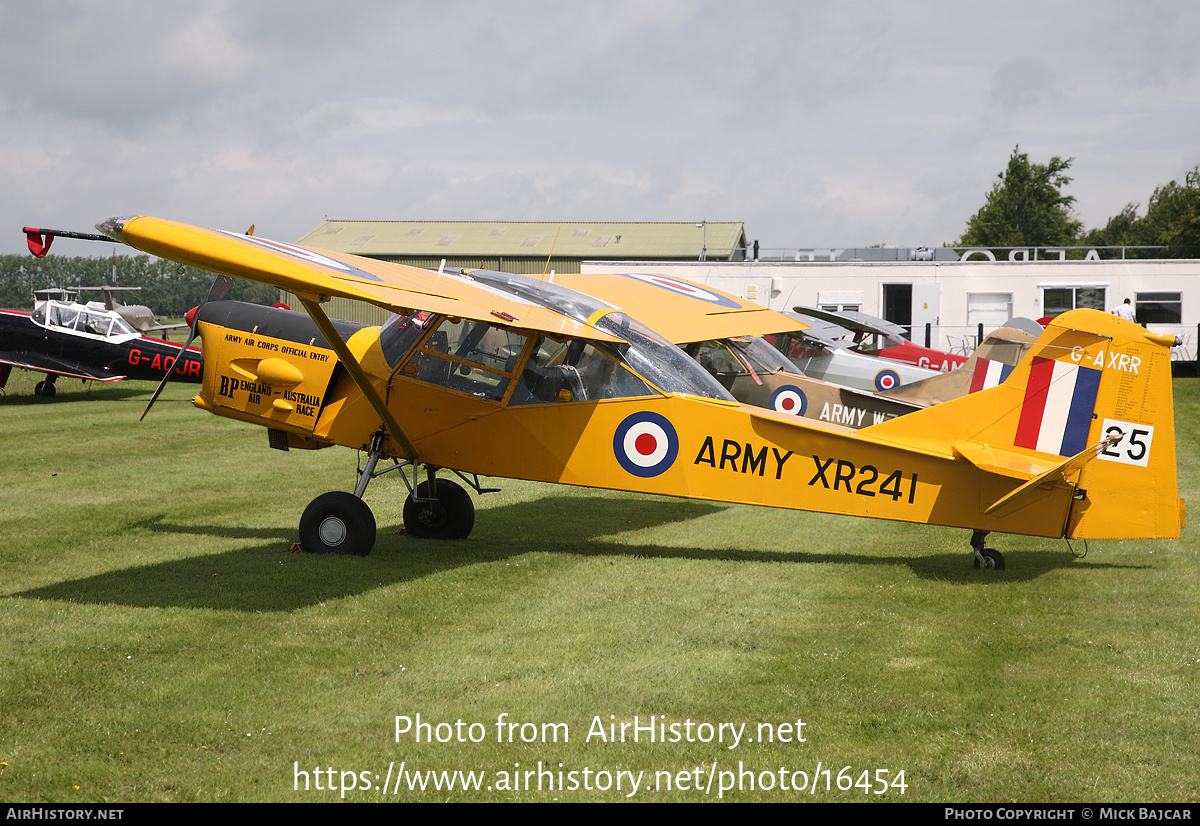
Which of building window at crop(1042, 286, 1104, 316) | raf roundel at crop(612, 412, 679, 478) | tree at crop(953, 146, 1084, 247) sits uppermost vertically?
tree at crop(953, 146, 1084, 247)

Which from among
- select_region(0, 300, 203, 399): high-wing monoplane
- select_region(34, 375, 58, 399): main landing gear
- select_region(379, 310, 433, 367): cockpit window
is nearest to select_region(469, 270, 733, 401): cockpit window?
select_region(379, 310, 433, 367): cockpit window

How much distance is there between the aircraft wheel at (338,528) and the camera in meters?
7.50

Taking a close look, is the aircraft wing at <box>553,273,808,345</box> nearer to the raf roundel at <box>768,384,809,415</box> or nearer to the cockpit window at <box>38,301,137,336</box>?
the raf roundel at <box>768,384,809,415</box>

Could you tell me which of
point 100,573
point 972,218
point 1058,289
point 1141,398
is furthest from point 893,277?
point 972,218

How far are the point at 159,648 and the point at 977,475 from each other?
5.36 metres

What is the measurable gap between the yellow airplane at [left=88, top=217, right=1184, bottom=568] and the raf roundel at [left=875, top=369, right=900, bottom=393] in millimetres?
6611

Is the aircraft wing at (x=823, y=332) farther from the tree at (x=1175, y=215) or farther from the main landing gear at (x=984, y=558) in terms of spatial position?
the tree at (x=1175, y=215)

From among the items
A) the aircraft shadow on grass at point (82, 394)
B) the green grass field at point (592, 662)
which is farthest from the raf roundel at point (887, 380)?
the aircraft shadow on grass at point (82, 394)

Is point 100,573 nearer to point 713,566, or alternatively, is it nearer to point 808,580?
point 713,566

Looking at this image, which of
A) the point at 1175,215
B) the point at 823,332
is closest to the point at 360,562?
the point at 823,332

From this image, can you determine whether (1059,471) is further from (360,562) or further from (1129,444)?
(360,562)

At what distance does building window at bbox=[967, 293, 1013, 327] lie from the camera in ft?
90.7

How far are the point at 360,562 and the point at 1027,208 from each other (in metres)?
66.9
